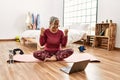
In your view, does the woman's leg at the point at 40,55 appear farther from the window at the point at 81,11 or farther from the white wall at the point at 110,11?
the window at the point at 81,11

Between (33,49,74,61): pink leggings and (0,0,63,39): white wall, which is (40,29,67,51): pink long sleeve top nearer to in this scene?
(33,49,74,61): pink leggings

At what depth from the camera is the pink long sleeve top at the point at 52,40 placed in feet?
8.95

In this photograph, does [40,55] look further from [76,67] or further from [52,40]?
[76,67]

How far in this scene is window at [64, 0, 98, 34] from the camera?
5.48m

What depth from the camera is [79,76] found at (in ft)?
6.18

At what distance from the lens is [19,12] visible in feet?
22.0

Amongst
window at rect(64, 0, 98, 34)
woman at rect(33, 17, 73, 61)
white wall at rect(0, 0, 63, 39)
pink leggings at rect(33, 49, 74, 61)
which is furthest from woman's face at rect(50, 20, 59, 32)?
white wall at rect(0, 0, 63, 39)

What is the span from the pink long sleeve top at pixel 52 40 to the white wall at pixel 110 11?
6.40 ft

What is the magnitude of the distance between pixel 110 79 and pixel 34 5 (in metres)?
5.70

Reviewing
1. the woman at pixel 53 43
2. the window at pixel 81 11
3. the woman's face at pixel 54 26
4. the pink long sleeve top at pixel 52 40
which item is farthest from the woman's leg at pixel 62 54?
the window at pixel 81 11

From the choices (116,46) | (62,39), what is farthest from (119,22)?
(62,39)

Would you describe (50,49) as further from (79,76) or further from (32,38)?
(32,38)

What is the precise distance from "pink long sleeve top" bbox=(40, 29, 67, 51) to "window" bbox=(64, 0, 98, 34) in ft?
9.17

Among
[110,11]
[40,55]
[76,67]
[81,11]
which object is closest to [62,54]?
[40,55]
